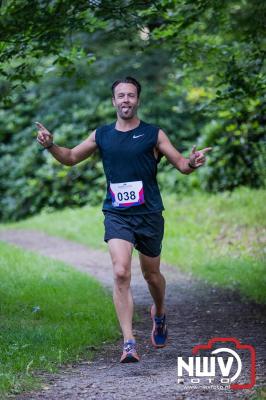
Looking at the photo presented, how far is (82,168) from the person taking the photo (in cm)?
2094

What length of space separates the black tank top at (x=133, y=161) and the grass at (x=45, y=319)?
1.27 m

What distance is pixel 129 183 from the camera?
6551 millimetres

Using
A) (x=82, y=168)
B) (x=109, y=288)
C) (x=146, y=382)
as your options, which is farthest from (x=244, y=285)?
(x=82, y=168)

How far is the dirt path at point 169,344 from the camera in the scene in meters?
5.39

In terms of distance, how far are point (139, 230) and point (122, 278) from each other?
18.3 inches

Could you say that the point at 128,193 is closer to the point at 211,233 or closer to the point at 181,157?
the point at 181,157

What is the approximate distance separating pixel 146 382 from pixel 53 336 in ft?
5.17

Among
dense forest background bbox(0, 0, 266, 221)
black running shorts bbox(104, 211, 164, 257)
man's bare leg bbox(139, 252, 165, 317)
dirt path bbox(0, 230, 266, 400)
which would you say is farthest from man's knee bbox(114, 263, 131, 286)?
dense forest background bbox(0, 0, 266, 221)

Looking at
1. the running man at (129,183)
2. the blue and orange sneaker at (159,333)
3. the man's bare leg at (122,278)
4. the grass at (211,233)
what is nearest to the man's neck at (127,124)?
the running man at (129,183)

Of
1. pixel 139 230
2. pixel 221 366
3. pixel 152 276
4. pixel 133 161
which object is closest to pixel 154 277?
pixel 152 276

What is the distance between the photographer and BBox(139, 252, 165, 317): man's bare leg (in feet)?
22.3

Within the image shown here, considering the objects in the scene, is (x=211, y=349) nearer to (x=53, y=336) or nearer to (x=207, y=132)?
(x=53, y=336)

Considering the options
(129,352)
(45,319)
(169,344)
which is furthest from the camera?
(45,319)

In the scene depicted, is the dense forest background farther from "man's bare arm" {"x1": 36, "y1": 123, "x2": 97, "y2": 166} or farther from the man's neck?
the man's neck
